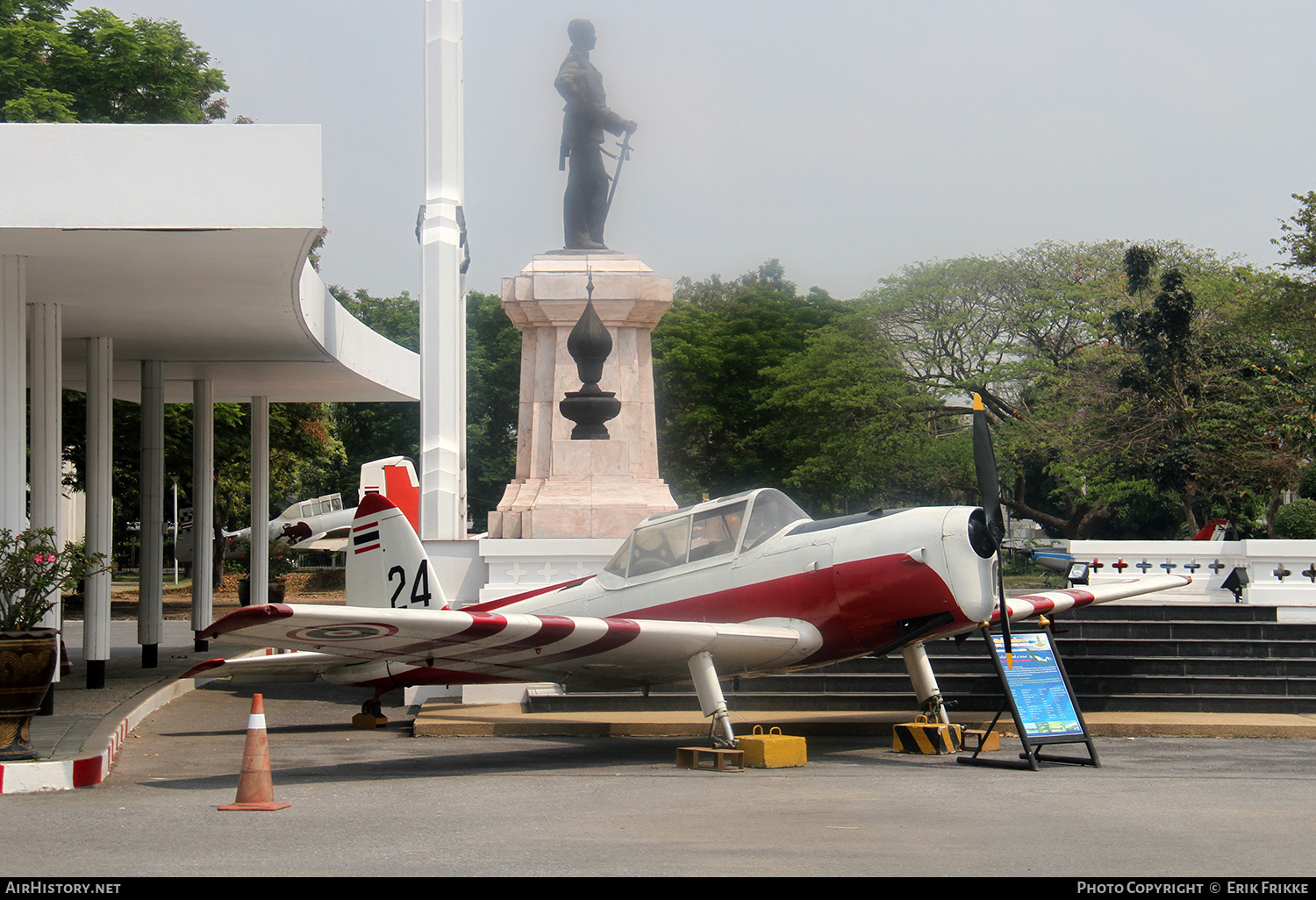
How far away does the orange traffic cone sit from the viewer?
7.61m

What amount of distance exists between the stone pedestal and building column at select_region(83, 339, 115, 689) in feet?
14.9

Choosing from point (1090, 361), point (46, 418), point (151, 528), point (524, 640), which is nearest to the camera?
point (524, 640)

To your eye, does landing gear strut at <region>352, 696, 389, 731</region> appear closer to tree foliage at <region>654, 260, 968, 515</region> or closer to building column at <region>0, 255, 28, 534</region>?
building column at <region>0, 255, 28, 534</region>

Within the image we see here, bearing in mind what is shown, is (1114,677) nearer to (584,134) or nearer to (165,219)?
(584,134)

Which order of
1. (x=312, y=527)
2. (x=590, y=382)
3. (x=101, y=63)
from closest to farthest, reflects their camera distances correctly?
(x=590, y=382)
(x=101, y=63)
(x=312, y=527)

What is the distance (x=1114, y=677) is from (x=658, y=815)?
8.13 meters

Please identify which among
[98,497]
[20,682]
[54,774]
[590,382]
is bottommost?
[54,774]

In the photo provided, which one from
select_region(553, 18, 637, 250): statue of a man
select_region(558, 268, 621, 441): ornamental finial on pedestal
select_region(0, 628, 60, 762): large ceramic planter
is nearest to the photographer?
select_region(0, 628, 60, 762): large ceramic planter

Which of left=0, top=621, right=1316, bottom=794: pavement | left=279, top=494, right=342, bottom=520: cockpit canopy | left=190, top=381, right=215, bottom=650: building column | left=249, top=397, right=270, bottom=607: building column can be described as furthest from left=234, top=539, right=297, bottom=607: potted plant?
left=0, top=621, right=1316, bottom=794: pavement

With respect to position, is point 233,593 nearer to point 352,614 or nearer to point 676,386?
point 676,386

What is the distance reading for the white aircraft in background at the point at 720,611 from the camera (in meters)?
9.60

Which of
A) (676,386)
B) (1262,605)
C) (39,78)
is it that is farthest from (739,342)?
(1262,605)

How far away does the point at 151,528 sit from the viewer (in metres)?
17.6

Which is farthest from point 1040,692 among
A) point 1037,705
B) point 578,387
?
point 578,387
